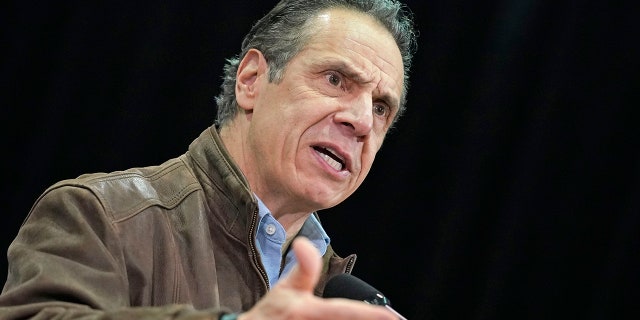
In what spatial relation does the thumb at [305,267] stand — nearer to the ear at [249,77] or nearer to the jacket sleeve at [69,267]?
the jacket sleeve at [69,267]

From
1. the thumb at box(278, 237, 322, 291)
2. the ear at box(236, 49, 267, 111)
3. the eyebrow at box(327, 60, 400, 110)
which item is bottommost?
the thumb at box(278, 237, 322, 291)

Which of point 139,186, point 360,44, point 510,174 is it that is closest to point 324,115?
point 360,44

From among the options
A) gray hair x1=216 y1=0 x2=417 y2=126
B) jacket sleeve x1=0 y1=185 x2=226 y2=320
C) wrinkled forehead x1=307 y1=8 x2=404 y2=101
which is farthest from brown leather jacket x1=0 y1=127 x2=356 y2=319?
wrinkled forehead x1=307 y1=8 x2=404 y2=101

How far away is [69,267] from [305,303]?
54 cm

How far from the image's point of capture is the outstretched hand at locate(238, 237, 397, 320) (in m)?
0.94

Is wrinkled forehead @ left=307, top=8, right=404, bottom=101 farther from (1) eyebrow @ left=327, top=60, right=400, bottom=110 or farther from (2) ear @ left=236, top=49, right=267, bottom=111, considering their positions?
(2) ear @ left=236, top=49, right=267, bottom=111

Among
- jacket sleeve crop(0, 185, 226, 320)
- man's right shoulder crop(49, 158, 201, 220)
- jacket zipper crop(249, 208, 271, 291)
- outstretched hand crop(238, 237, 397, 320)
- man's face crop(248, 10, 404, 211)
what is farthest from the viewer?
man's face crop(248, 10, 404, 211)

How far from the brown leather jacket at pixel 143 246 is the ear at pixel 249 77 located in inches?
5.1

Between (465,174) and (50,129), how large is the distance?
1509mm

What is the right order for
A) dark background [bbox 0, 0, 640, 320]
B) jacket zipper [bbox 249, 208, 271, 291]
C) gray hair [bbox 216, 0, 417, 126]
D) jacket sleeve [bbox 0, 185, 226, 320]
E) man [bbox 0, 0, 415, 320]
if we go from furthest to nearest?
1. dark background [bbox 0, 0, 640, 320]
2. gray hair [bbox 216, 0, 417, 126]
3. jacket zipper [bbox 249, 208, 271, 291]
4. man [bbox 0, 0, 415, 320]
5. jacket sleeve [bbox 0, 185, 226, 320]

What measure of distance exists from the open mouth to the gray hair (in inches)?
7.8

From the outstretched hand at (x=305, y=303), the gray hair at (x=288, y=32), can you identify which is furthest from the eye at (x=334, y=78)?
the outstretched hand at (x=305, y=303)

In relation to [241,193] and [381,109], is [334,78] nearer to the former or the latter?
[381,109]

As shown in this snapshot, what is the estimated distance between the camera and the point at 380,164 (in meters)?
3.14
